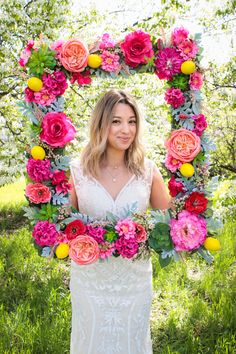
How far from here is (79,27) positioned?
762 cm

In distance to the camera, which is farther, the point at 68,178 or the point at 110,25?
the point at 110,25

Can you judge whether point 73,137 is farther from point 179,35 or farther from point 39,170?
point 179,35

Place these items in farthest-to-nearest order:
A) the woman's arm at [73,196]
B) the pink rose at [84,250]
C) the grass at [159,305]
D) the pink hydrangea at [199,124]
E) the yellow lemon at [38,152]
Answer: the grass at [159,305], the woman's arm at [73,196], the pink hydrangea at [199,124], the yellow lemon at [38,152], the pink rose at [84,250]

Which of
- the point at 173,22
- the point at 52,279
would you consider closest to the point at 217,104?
the point at 173,22

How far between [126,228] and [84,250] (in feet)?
0.91

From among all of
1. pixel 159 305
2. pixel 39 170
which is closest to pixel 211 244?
pixel 39 170

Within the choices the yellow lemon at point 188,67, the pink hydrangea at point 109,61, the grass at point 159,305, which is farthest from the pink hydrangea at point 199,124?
the grass at point 159,305

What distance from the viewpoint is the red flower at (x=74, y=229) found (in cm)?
269

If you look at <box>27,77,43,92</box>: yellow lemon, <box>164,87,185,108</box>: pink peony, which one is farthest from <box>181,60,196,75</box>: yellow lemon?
<box>27,77,43,92</box>: yellow lemon

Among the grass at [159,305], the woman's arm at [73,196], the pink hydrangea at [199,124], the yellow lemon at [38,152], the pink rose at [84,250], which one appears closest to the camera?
the pink rose at [84,250]

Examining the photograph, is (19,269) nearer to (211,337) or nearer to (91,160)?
(211,337)

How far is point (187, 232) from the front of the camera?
2.73 m

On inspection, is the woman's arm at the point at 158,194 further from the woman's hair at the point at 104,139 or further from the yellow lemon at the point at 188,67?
the yellow lemon at the point at 188,67

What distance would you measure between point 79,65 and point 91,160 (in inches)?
24.1
